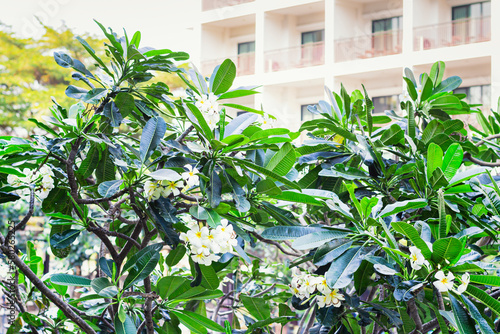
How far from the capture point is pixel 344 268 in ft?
3.86

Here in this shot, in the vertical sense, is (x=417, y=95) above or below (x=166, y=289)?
above

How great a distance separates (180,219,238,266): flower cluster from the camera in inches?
46.8

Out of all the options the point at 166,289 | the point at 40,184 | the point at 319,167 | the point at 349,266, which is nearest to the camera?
the point at 349,266

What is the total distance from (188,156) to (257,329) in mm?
703

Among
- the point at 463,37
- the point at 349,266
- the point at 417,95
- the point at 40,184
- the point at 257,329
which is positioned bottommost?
the point at 257,329

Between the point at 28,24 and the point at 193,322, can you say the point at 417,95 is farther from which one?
the point at 28,24

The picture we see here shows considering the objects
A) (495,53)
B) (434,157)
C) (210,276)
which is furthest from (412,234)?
(495,53)

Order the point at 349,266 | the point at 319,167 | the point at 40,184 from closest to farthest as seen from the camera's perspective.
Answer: the point at 349,266 → the point at 40,184 → the point at 319,167

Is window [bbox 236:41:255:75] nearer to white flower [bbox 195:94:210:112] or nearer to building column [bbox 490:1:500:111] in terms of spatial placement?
building column [bbox 490:1:500:111]

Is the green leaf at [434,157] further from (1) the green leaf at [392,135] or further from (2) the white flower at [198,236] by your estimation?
(2) the white flower at [198,236]

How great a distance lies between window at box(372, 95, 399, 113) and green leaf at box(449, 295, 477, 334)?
10.2m

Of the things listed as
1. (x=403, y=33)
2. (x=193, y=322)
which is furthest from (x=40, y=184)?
(x=403, y=33)

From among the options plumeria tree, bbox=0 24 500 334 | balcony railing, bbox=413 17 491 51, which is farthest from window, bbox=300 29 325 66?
plumeria tree, bbox=0 24 500 334

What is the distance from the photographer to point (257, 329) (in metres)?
1.75
